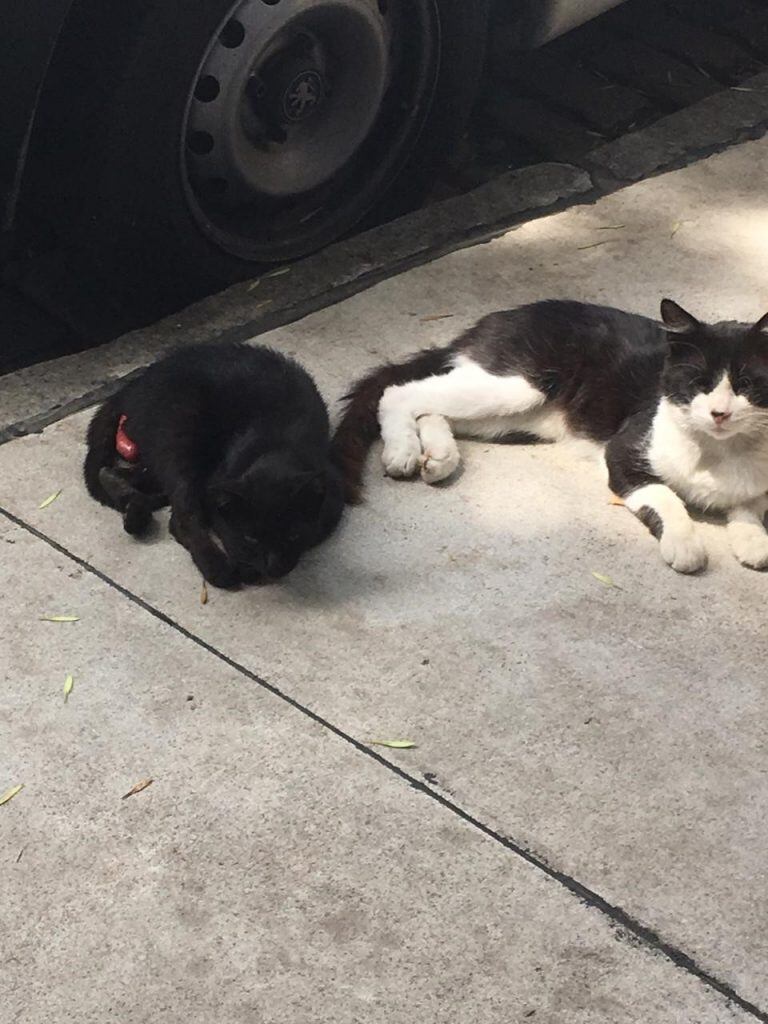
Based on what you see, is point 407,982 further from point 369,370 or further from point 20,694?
point 369,370

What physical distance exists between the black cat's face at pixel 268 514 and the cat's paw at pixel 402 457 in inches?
16.0

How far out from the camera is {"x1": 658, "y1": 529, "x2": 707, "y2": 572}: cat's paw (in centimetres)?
382

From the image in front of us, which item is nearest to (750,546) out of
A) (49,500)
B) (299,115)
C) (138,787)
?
(138,787)

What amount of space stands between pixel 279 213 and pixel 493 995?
326 centimetres

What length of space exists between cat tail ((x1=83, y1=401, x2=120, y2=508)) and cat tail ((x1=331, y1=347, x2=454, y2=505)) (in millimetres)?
658

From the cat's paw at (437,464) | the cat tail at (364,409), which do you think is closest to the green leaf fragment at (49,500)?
the cat tail at (364,409)

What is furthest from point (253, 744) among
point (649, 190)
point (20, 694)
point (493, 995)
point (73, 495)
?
point (649, 190)

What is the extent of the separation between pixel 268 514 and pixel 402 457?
61cm

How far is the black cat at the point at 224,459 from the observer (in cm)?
372

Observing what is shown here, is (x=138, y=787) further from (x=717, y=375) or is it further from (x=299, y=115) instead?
(x=299, y=115)

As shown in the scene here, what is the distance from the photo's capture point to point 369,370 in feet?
15.1

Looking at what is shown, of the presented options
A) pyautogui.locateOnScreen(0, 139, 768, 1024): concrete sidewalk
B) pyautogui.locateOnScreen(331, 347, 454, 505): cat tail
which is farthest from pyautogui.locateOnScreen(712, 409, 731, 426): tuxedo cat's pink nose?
pyautogui.locateOnScreen(331, 347, 454, 505): cat tail

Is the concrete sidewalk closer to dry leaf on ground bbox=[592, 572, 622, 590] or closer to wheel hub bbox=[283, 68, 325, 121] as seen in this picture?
dry leaf on ground bbox=[592, 572, 622, 590]

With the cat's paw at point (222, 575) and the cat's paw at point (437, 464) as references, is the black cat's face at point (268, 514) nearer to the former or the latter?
the cat's paw at point (222, 575)
